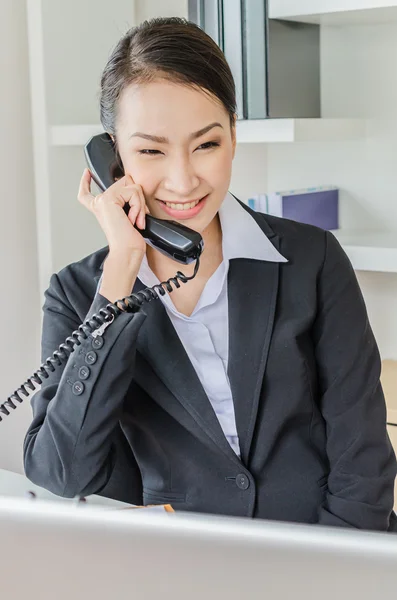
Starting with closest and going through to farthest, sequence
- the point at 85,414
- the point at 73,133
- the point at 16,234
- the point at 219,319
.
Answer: the point at 85,414 < the point at 219,319 < the point at 73,133 < the point at 16,234

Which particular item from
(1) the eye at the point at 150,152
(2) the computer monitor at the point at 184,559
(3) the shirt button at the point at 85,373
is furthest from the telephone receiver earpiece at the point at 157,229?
(2) the computer monitor at the point at 184,559

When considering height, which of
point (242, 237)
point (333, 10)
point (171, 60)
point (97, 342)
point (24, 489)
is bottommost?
point (24, 489)

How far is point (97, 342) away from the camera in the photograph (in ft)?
3.77

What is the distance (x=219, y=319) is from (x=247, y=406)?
14 centimetres

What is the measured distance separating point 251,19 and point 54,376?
43.3 inches

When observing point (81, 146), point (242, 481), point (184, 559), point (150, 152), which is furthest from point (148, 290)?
point (81, 146)

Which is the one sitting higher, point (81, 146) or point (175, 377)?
point (81, 146)

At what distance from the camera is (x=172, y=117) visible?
1154 mm

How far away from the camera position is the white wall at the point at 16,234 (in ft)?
7.23

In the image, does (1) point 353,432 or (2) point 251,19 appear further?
(2) point 251,19

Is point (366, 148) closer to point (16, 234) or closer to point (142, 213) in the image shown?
point (16, 234)

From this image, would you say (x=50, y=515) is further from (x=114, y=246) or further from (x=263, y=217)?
(x=263, y=217)

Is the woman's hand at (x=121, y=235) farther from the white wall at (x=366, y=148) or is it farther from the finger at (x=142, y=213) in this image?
the white wall at (x=366, y=148)

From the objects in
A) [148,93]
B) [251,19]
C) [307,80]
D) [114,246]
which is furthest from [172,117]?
[307,80]
